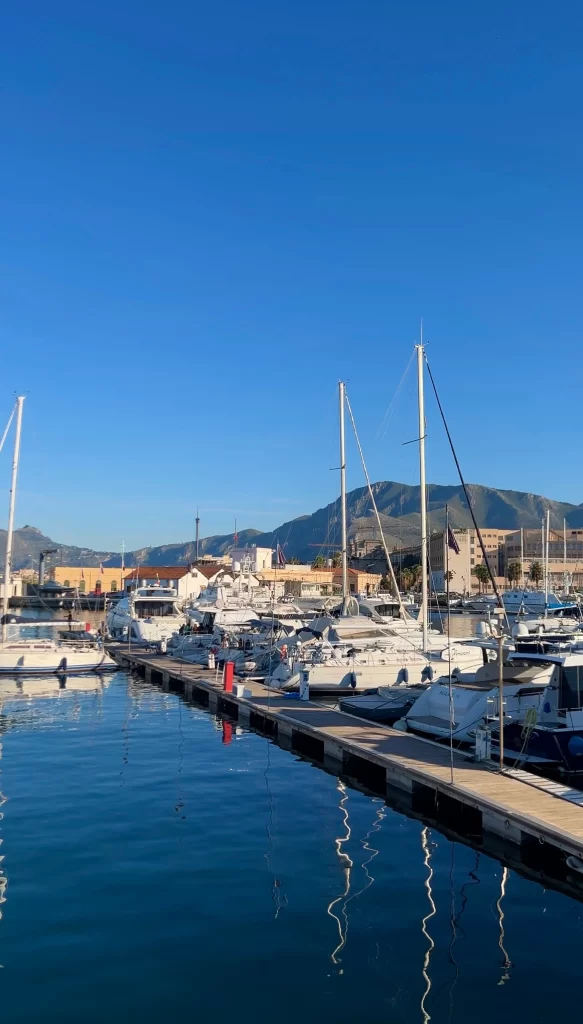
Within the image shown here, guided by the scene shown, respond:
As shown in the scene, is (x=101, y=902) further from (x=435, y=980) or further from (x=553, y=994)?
(x=553, y=994)

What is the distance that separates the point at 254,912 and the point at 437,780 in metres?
7.16

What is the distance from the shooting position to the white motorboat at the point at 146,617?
60531 mm

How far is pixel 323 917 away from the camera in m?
12.7

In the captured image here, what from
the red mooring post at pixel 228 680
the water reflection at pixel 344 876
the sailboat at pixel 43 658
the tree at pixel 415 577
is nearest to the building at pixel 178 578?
the tree at pixel 415 577

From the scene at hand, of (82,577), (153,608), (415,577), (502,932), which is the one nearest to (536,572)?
(415,577)

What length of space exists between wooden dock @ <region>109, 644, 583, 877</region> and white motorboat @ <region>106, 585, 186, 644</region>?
28130mm

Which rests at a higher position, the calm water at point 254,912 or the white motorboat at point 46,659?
the white motorboat at point 46,659

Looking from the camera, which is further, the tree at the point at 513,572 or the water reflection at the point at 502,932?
the tree at the point at 513,572

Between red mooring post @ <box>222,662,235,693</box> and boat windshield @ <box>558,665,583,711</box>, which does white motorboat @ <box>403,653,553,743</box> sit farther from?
red mooring post @ <box>222,662,235,693</box>

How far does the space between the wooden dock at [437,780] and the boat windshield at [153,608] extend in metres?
41.1

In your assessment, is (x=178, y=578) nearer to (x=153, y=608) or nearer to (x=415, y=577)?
(x=153, y=608)

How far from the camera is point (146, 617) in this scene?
220ft

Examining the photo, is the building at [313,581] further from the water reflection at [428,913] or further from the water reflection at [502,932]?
the water reflection at [502,932]

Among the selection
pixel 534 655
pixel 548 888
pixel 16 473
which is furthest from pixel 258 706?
pixel 16 473
